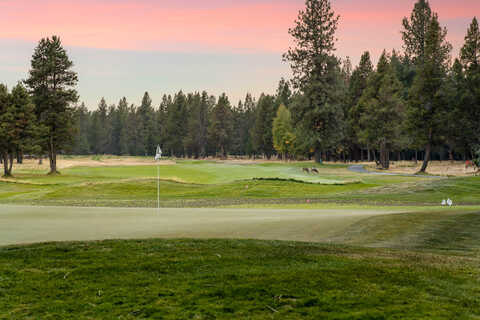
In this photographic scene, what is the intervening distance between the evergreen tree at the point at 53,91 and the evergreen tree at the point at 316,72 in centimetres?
3687

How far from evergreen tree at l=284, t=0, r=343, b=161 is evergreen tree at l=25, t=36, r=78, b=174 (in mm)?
36873

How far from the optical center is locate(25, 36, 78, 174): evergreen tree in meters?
62.3

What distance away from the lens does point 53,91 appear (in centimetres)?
6316

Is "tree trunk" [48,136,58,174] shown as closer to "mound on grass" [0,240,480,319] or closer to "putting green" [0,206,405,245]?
"putting green" [0,206,405,245]

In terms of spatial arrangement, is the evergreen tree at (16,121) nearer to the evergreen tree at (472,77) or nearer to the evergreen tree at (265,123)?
the evergreen tree at (472,77)

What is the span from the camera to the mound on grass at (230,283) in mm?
6016

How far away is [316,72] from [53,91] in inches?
1700

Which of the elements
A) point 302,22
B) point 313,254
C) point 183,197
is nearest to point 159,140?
point 302,22

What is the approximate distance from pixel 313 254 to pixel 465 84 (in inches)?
2560

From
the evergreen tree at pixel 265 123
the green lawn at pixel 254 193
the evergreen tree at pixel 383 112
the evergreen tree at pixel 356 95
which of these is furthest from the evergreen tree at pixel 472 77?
the evergreen tree at pixel 265 123

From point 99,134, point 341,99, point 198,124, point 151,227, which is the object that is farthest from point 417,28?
point 99,134

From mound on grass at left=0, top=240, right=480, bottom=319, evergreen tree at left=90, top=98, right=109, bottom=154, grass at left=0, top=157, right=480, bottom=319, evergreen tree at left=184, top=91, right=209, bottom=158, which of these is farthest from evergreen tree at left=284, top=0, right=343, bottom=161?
evergreen tree at left=90, top=98, right=109, bottom=154

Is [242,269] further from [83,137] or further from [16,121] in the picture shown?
[83,137]

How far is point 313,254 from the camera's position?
9336mm
